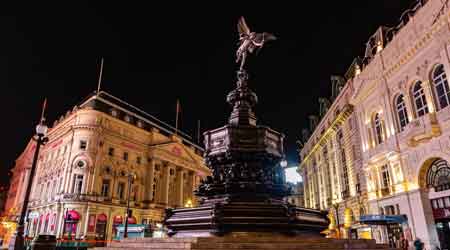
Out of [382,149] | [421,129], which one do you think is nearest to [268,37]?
[421,129]

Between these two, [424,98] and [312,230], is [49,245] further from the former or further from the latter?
[424,98]

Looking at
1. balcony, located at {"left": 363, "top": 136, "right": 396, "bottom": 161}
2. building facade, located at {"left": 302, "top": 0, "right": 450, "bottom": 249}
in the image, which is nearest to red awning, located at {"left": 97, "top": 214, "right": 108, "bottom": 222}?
building facade, located at {"left": 302, "top": 0, "right": 450, "bottom": 249}

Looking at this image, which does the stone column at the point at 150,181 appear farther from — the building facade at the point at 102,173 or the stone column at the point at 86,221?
the stone column at the point at 86,221

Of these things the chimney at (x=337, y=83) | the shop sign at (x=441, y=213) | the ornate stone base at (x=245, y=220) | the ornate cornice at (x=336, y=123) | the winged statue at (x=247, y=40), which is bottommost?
the ornate stone base at (x=245, y=220)

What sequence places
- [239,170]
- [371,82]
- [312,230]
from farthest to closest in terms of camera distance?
[371,82], [239,170], [312,230]

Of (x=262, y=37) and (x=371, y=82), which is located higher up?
(x=371, y=82)

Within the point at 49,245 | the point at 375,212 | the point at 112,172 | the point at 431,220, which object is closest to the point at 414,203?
the point at 431,220

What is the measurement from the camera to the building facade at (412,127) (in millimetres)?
19438

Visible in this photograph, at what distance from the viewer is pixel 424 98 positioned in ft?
70.2

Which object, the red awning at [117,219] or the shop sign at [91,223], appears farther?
the red awning at [117,219]

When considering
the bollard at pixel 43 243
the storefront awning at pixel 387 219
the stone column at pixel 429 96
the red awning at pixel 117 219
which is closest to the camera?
the bollard at pixel 43 243

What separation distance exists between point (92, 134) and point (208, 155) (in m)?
39.4

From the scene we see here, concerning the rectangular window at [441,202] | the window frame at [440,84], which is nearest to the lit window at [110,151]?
the rectangular window at [441,202]

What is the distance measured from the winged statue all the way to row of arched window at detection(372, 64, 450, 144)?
15.1 m
